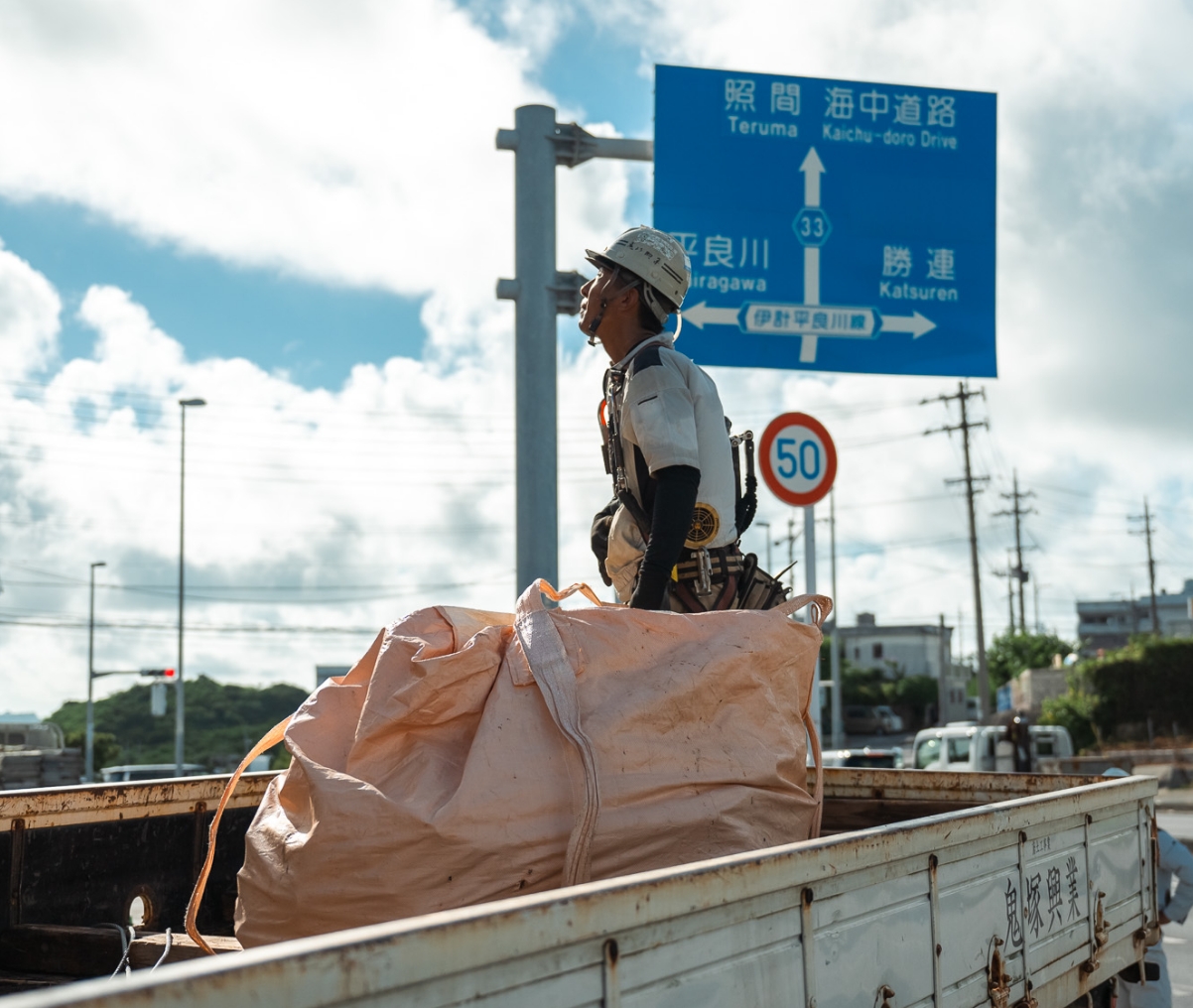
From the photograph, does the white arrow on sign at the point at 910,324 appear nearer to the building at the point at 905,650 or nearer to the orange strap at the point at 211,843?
the orange strap at the point at 211,843

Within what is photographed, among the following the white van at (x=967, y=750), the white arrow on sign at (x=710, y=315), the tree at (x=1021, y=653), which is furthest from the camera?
the tree at (x=1021, y=653)

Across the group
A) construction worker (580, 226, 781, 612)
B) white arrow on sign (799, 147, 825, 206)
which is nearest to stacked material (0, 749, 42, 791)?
white arrow on sign (799, 147, 825, 206)

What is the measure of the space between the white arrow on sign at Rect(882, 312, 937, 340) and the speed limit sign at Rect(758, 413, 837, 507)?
40.7 inches

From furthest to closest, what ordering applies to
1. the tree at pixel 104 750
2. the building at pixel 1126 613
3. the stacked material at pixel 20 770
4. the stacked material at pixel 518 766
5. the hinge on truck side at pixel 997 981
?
the building at pixel 1126 613, the tree at pixel 104 750, the stacked material at pixel 20 770, the hinge on truck side at pixel 997 981, the stacked material at pixel 518 766

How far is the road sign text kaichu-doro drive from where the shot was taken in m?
8.39

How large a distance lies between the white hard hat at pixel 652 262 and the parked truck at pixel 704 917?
164 centimetres

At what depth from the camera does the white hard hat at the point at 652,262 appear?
3.52m

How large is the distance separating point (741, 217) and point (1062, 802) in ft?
18.9

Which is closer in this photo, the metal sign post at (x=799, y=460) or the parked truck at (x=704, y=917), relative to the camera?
the parked truck at (x=704, y=917)

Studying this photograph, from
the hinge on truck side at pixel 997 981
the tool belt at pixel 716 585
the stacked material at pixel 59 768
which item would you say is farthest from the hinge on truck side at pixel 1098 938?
the stacked material at pixel 59 768

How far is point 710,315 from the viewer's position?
8391mm

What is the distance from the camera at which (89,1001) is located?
1.09m

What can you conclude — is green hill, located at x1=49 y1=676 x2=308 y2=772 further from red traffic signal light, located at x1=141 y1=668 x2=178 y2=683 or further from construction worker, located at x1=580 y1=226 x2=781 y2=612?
construction worker, located at x1=580 y1=226 x2=781 y2=612

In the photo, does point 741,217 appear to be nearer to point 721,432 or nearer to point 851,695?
point 721,432
